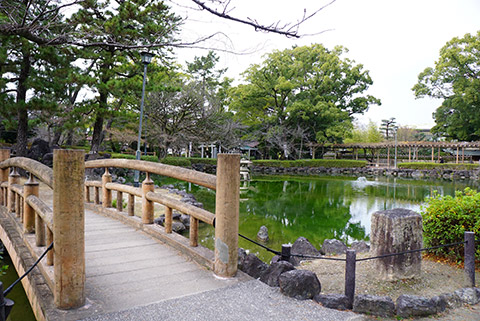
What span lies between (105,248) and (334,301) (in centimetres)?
244

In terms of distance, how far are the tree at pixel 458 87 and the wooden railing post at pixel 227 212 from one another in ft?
110

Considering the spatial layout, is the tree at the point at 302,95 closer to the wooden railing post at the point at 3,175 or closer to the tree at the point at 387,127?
the tree at the point at 387,127

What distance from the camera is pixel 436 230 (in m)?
4.35

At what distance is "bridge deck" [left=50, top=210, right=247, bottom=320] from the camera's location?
7.75 feet

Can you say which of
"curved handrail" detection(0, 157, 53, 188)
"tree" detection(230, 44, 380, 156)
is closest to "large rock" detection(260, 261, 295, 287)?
"curved handrail" detection(0, 157, 53, 188)

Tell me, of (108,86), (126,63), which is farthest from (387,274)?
(126,63)

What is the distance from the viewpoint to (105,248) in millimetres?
3510

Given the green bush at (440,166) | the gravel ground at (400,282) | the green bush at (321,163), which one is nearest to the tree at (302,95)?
the green bush at (321,163)

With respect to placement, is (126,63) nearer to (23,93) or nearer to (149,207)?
(23,93)

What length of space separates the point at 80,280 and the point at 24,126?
488 inches

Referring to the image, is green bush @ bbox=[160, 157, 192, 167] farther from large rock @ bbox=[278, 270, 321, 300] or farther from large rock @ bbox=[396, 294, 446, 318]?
large rock @ bbox=[396, 294, 446, 318]

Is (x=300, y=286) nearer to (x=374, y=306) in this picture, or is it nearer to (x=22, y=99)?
(x=374, y=306)

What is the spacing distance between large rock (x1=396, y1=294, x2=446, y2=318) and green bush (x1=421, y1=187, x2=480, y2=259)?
1.94 metres

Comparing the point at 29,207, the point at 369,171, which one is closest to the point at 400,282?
the point at 29,207
